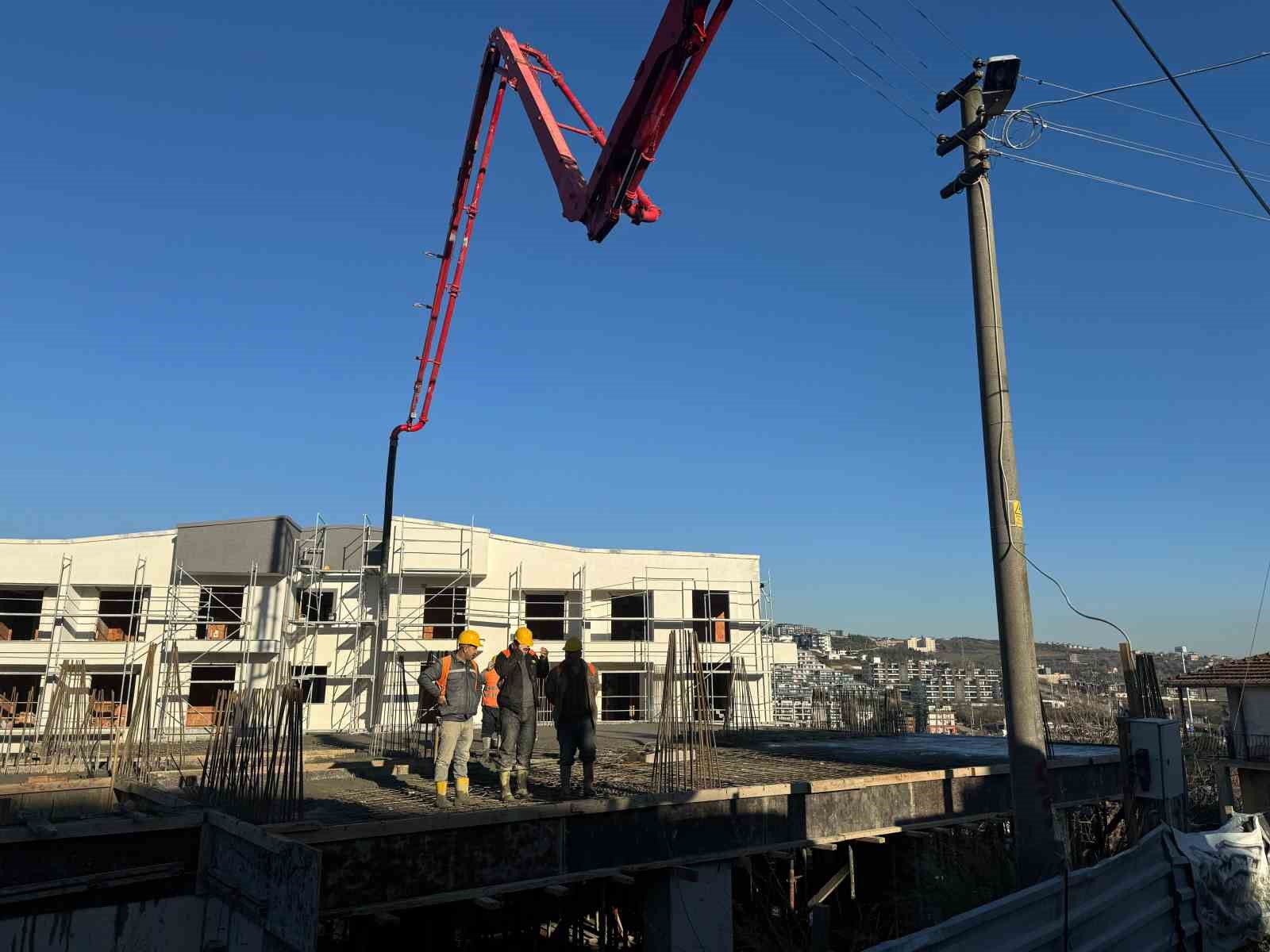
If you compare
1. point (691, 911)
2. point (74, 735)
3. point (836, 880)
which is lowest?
point (836, 880)

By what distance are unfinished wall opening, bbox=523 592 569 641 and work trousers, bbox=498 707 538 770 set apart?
73.0 ft

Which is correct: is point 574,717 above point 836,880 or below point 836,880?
above

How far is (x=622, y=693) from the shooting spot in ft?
109

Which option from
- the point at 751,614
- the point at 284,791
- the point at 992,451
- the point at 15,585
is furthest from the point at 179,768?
the point at 751,614

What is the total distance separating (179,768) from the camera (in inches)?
523

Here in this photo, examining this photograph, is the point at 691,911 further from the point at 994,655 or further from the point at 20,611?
the point at 994,655

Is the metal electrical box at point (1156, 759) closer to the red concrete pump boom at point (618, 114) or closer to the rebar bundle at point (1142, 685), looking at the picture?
the rebar bundle at point (1142, 685)

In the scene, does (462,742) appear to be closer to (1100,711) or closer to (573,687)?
(573,687)

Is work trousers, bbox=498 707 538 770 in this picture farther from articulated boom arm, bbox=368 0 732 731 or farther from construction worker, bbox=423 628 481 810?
articulated boom arm, bbox=368 0 732 731

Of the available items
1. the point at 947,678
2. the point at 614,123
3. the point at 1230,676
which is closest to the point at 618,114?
the point at 614,123

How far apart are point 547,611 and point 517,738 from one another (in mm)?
23616

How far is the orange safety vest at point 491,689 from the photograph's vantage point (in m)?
10.9

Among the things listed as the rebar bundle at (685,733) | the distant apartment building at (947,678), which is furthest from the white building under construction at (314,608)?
the distant apartment building at (947,678)

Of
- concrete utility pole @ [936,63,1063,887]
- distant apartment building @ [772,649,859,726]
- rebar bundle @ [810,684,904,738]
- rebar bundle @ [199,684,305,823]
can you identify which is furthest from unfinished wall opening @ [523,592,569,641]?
concrete utility pole @ [936,63,1063,887]
